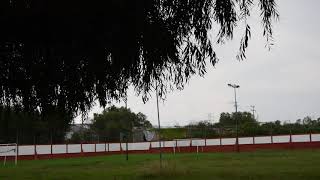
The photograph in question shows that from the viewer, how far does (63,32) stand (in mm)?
4449

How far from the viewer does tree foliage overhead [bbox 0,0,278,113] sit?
14.2 feet

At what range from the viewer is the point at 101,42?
4.53m

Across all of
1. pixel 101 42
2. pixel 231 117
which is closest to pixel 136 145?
pixel 101 42

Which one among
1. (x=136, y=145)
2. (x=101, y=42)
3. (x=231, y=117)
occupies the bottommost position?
(x=136, y=145)

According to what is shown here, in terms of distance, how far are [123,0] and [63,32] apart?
23.9 inches

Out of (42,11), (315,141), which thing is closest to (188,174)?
(42,11)

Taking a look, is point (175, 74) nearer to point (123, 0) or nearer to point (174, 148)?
point (123, 0)

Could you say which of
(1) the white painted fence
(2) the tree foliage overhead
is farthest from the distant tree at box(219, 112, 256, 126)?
(2) the tree foliage overhead

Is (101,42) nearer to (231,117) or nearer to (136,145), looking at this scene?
(136,145)

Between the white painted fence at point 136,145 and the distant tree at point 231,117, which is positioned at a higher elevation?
the distant tree at point 231,117

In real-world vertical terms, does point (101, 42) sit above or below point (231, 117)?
below

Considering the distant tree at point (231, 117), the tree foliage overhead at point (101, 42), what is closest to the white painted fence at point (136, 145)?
the tree foliage overhead at point (101, 42)

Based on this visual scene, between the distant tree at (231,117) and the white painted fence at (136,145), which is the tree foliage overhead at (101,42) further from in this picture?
the distant tree at (231,117)

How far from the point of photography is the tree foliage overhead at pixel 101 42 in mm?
4324
